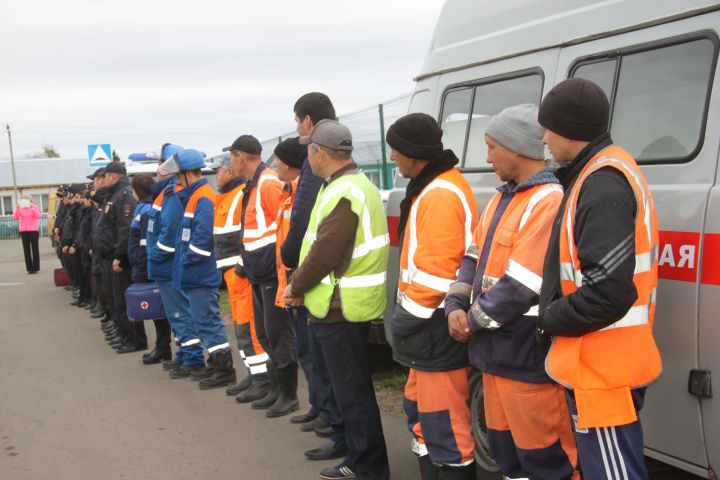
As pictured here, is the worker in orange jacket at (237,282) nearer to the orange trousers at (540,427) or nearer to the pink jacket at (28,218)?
the orange trousers at (540,427)

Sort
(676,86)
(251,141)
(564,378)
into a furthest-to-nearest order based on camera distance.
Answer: (251,141) < (676,86) < (564,378)

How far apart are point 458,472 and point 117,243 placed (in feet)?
21.2

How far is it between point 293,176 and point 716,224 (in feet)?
11.7

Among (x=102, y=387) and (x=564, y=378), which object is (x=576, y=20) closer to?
(x=564, y=378)

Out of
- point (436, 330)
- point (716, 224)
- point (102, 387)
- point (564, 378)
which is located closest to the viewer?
point (564, 378)

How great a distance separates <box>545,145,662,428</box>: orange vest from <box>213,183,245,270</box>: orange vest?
4483 millimetres

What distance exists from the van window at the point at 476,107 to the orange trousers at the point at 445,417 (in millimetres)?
1608

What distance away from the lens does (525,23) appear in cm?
464

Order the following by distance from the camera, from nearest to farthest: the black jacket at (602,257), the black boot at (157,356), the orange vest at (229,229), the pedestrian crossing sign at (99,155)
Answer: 1. the black jacket at (602,257)
2. the orange vest at (229,229)
3. the black boot at (157,356)
4. the pedestrian crossing sign at (99,155)

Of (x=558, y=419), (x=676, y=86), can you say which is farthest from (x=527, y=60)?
(x=558, y=419)

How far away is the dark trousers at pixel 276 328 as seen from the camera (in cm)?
626

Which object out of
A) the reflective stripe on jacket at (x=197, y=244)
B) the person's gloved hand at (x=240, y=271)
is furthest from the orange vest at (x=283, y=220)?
the reflective stripe on jacket at (x=197, y=244)

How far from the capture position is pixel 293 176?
20.0 feet

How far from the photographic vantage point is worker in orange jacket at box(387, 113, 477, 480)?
13.0ft
